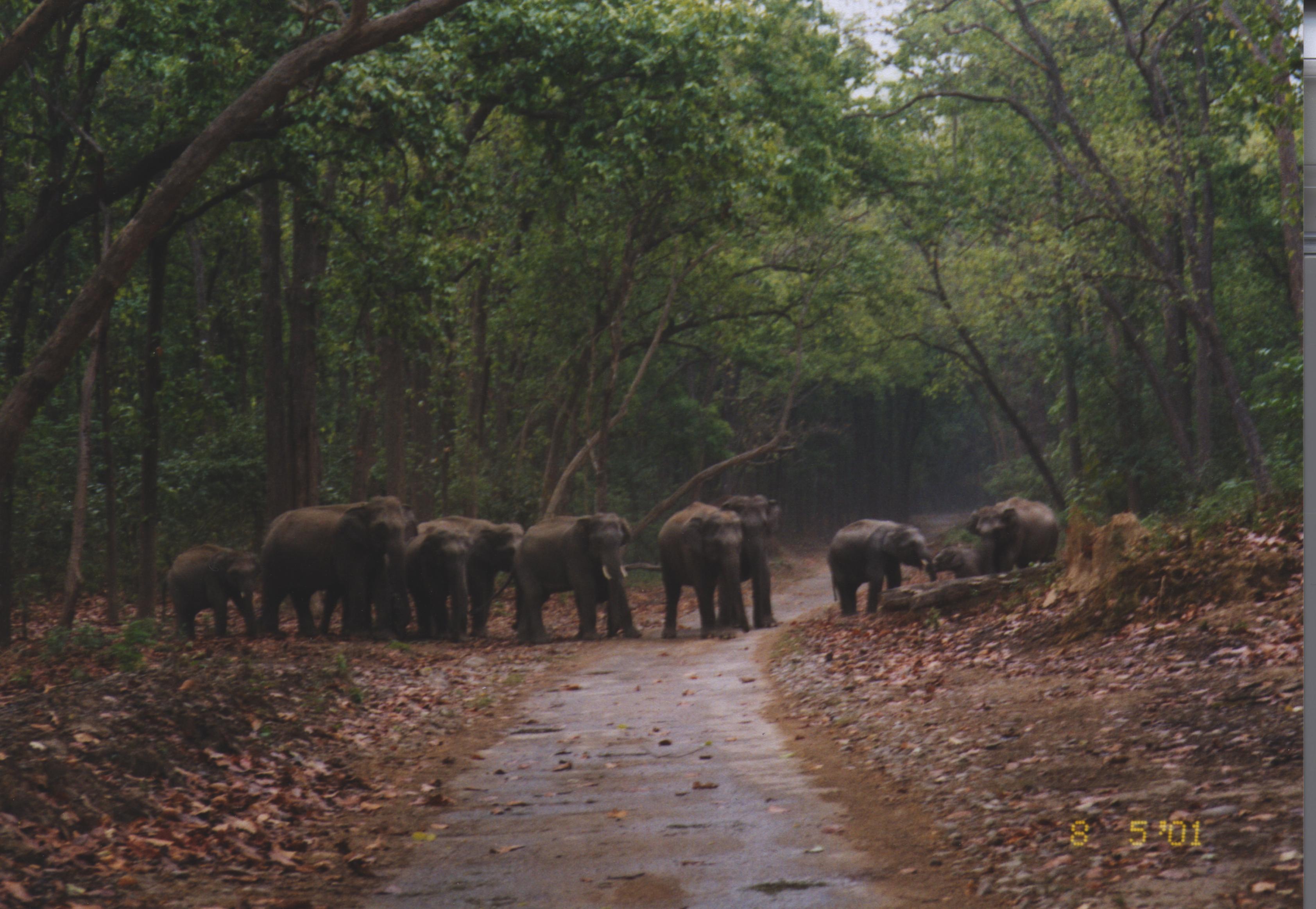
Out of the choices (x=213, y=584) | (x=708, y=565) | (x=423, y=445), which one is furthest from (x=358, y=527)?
(x=423, y=445)

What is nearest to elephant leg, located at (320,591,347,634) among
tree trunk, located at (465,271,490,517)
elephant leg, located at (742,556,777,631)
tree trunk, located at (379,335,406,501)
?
tree trunk, located at (379,335,406,501)

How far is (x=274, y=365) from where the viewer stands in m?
17.8

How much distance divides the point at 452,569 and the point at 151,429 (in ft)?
14.0

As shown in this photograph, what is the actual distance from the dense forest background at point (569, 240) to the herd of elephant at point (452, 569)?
97 centimetres

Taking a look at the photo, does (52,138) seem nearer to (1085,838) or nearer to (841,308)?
(1085,838)

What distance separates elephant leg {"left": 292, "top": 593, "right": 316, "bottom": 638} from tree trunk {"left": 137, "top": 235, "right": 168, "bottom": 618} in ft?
7.12

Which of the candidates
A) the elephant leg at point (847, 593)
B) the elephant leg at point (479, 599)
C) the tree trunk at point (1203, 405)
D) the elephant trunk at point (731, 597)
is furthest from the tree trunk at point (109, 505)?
the tree trunk at point (1203, 405)

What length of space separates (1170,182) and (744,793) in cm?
1793

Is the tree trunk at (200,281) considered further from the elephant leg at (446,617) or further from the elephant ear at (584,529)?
the elephant ear at (584,529)

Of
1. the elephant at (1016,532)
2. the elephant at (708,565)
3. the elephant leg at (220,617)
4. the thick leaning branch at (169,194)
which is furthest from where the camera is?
the elephant at (1016,532)

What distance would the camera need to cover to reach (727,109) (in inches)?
827

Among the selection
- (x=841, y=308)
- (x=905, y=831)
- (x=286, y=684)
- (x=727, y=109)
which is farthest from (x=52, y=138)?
(x=841, y=308)

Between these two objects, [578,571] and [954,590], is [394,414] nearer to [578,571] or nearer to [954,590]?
[578,571]
